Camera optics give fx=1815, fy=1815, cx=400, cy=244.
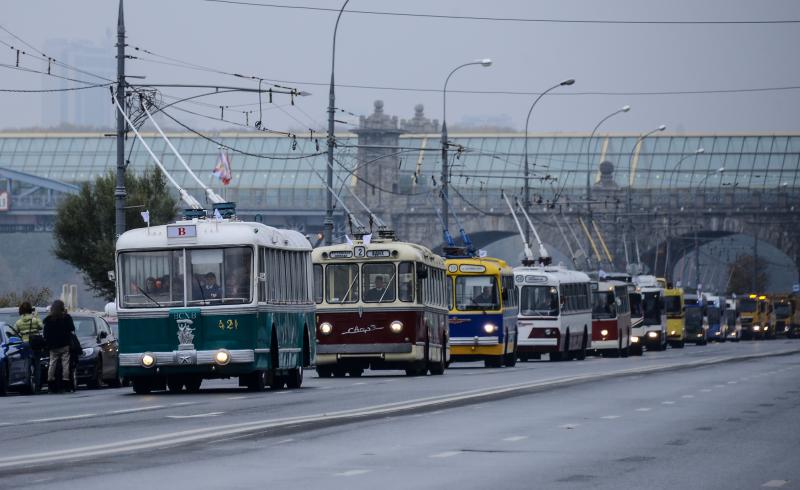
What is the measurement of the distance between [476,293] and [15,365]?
16.0 metres

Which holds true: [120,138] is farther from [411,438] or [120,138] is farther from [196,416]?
[411,438]

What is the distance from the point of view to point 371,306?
33.3m

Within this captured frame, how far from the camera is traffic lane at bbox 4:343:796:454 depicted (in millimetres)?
16719

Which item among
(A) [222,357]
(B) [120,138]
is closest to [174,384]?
(A) [222,357]

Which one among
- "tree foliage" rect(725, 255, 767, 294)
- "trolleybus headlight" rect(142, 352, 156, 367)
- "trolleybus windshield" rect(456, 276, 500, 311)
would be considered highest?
"tree foliage" rect(725, 255, 767, 294)

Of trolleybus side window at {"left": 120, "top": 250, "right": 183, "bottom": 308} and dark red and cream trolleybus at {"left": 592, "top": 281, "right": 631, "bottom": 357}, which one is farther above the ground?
trolleybus side window at {"left": 120, "top": 250, "right": 183, "bottom": 308}

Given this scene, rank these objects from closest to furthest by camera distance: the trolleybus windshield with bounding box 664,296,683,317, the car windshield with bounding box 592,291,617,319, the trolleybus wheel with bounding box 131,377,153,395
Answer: the trolleybus wheel with bounding box 131,377,153,395
the car windshield with bounding box 592,291,617,319
the trolleybus windshield with bounding box 664,296,683,317

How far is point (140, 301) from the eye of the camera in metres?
25.4

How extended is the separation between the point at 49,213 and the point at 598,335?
58.2m

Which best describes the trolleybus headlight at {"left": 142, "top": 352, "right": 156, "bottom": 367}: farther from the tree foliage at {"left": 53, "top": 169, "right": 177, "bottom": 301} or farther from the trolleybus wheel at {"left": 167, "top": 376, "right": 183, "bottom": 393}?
the tree foliage at {"left": 53, "top": 169, "right": 177, "bottom": 301}

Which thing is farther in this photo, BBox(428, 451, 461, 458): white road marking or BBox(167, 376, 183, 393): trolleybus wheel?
BBox(167, 376, 183, 393): trolleybus wheel

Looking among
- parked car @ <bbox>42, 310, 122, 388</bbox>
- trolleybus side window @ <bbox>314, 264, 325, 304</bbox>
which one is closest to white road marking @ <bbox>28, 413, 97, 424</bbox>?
parked car @ <bbox>42, 310, 122, 388</bbox>

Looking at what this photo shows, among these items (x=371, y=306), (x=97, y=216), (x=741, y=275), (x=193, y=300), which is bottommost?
(x=371, y=306)

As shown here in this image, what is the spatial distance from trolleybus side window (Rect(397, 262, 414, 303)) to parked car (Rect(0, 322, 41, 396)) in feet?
24.8
